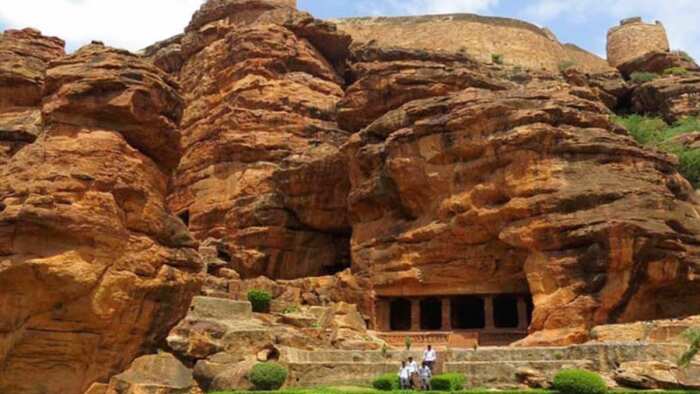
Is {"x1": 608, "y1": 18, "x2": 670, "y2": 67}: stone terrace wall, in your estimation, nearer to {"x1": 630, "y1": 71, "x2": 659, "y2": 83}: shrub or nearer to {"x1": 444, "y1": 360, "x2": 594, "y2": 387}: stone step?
{"x1": 630, "y1": 71, "x2": 659, "y2": 83}: shrub

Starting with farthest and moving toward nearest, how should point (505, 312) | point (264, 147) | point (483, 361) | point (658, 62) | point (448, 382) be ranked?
point (658, 62)
point (264, 147)
point (505, 312)
point (483, 361)
point (448, 382)

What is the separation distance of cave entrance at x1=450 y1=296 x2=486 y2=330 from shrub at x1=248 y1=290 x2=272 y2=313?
31.1ft

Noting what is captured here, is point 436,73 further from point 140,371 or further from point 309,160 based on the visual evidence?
point 140,371

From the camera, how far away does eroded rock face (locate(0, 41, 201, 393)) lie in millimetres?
17125

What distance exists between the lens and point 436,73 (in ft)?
144

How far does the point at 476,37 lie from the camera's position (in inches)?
2682

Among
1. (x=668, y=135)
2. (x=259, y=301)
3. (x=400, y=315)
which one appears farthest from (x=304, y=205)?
(x=668, y=135)

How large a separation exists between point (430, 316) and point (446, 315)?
12.7 feet

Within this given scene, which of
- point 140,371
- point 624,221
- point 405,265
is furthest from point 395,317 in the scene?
point 140,371

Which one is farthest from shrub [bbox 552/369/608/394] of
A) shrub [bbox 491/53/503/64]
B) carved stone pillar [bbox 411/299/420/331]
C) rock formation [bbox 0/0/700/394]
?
shrub [bbox 491/53/503/64]

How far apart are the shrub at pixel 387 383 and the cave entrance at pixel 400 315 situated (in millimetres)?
15079

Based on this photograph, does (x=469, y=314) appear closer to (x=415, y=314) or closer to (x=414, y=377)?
(x=415, y=314)

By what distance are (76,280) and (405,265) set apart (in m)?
19.7

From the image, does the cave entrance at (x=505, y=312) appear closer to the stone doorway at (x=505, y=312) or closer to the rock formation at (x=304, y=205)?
the stone doorway at (x=505, y=312)
